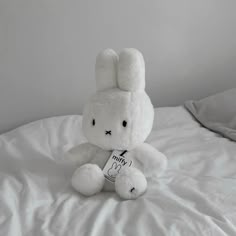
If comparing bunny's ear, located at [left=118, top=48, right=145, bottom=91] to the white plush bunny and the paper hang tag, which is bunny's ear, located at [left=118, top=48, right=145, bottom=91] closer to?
the white plush bunny

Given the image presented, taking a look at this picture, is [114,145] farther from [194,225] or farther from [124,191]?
[194,225]

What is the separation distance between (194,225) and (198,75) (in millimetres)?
1215

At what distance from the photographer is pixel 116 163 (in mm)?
1045

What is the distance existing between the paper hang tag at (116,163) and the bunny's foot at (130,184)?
0.17ft

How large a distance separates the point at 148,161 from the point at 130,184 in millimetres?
102

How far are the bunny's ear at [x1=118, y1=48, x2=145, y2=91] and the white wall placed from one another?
2.41 ft

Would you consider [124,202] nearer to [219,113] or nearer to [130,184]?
[130,184]

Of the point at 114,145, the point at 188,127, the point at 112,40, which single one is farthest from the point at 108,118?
the point at 112,40

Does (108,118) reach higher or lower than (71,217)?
higher

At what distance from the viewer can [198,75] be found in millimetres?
1934

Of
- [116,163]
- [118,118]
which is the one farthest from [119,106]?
[116,163]

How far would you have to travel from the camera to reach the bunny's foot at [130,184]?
97cm

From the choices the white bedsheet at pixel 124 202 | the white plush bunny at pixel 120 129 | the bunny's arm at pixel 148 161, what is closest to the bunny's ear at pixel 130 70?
the white plush bunny at pixel 120 129

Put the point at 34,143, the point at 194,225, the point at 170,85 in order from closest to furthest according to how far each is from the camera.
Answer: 1. the point at 194,225
2. the point at 34,143
3. the point at 170,85
